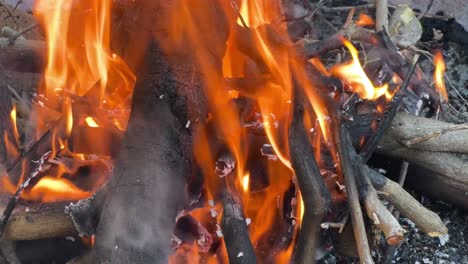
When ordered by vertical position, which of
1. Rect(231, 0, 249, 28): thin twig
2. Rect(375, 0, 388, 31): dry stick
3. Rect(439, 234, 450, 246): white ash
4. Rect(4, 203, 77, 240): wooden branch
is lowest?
Rect(439, 234, 450, 246): white ash

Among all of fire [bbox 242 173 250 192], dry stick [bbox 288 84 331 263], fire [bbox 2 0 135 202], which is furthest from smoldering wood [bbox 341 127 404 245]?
fire [bbox 2 0 135 202]

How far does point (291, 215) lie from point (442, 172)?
0.72 m

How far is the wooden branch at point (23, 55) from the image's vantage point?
253 cm

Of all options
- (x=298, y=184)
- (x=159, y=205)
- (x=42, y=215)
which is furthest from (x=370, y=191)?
(x=42, y=215)

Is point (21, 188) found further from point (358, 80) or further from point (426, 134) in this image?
point (426, 134)

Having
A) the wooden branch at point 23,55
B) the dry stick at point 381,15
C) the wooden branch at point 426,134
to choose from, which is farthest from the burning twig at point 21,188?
the dry stick at point 381,15

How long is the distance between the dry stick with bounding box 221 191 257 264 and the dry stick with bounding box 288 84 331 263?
0.71ft

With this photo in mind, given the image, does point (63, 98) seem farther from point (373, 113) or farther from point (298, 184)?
point (373, 113)

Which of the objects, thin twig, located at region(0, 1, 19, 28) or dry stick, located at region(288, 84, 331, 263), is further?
thin twig, located at region(0, 1, 19, 28)

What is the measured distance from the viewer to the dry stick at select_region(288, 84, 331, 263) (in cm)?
192

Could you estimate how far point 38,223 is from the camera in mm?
2098

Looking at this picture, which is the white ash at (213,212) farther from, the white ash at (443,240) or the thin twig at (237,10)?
the white ash at (443,240)

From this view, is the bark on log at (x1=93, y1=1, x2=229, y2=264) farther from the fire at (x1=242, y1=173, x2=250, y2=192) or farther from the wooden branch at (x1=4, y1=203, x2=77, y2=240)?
the wooden branch at (x1=4, y1=203, x2=77, y2=240)

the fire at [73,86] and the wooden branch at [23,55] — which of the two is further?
the wooden branch at [23,55]
